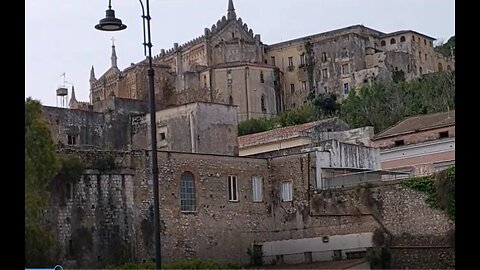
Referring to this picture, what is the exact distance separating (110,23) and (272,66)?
70.5 meters

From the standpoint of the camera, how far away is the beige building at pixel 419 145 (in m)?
34.8

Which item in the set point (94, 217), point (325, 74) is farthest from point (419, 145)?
Answer: point (325, 74)

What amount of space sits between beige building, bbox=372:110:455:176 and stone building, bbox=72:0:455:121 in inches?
1260

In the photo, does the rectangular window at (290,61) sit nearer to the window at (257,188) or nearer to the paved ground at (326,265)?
the window at (257,188)

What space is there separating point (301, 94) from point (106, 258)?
53.5m

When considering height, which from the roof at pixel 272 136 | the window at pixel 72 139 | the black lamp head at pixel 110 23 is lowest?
the black lamp head at pixel 110 23

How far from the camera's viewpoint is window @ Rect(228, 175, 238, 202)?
31047 mm

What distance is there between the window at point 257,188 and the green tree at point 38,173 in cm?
870

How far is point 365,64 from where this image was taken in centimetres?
7788

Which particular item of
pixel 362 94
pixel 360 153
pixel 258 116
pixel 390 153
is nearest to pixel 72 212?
→ pixel 360 153

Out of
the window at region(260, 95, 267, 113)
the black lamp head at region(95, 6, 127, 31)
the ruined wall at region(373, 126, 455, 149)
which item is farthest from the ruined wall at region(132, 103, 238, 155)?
the window at region(260, 95, 267, 113)

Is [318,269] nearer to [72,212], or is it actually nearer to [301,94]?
[72,212]

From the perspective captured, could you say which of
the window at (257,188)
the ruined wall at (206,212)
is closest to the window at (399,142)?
the ruined wall at (206,212)
